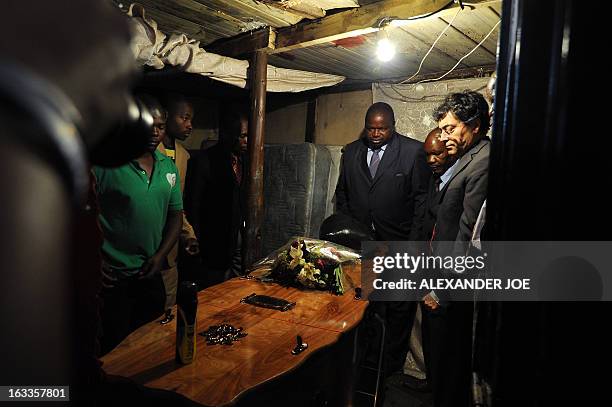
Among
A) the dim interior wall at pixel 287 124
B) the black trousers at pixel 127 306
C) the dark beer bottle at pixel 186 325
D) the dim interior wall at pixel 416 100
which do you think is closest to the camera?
the dark beer bottle at pixel 186 325

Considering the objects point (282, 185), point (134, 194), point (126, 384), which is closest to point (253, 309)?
point (126, 384)

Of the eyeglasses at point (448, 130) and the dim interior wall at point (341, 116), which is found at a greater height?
the dim interior wall at point (341, 116)

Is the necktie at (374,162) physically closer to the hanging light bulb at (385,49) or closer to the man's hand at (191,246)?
the hanging light bulb at (385,49)

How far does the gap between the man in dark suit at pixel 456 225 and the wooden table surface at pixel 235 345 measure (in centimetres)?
97

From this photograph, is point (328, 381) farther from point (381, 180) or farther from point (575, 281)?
point (381, 180)

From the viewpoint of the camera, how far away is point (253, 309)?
8.68 ft

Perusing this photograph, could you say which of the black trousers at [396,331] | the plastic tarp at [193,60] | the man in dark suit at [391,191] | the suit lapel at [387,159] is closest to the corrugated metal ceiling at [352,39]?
the plastic tarp at [193,60]

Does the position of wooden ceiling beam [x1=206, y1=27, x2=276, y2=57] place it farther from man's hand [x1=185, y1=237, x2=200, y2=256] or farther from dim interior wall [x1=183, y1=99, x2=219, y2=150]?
dim interior wall [x1=183, y1=99, x2=219, y2=150]

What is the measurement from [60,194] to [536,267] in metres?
0.88

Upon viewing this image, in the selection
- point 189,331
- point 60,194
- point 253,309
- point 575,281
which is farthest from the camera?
point 253,309

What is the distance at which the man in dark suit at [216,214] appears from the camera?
15.7 feet

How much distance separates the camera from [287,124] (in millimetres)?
7141

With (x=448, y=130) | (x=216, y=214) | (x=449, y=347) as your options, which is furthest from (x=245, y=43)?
(x=449, y=347)

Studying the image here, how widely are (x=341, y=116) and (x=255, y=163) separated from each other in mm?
2458
